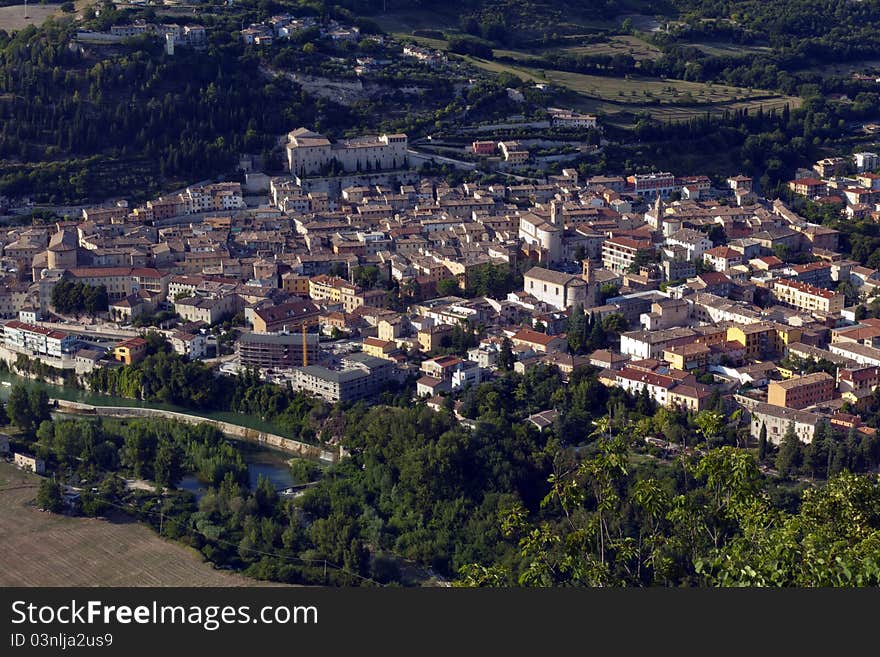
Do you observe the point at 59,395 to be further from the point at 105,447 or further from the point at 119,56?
the point at 119,56

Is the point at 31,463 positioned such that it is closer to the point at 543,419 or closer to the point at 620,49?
the point at 543,419

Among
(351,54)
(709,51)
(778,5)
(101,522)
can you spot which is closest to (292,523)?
(101,522)

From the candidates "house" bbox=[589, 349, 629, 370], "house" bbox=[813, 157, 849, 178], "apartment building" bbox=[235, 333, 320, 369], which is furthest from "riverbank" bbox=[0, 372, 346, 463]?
"house" bbox=[813, 157, 849, 178]

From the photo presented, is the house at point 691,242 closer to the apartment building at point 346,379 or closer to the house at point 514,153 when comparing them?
the house at point 514,153

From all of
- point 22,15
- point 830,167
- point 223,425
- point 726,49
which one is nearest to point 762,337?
point 223,425

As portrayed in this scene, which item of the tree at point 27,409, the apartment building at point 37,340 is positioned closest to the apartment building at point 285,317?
the apartment building at point 37,340
